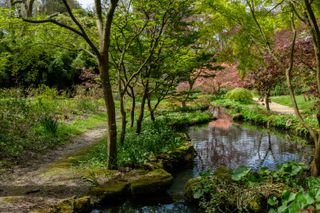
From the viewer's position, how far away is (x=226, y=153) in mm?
11180

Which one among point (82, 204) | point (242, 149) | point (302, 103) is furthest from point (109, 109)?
point (302, 103)

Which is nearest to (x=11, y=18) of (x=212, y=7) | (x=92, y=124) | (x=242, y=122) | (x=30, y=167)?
(x=30, y=167)

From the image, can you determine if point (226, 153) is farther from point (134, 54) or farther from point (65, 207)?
point (65, 207)

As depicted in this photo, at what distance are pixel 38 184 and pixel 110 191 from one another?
1528 mm

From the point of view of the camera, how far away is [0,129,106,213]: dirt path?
5762 mm

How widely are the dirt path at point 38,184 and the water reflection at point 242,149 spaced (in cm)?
329

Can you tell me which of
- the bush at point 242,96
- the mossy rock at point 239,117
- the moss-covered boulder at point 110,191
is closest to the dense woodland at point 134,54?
the moss-covered boulder at point 110,191

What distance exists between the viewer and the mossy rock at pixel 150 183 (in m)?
6.72

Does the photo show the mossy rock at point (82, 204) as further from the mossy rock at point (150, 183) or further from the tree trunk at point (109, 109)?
the tree trunk at point (109, 109)

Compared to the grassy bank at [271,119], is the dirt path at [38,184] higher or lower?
lower

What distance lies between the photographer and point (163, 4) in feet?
29.6

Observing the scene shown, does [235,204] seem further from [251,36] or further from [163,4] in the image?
[163,4]

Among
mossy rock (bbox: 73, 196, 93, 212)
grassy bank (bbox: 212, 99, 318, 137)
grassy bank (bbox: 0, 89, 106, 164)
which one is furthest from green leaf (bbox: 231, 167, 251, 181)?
grassy bank (bbox: 212, 99, 318, 137)

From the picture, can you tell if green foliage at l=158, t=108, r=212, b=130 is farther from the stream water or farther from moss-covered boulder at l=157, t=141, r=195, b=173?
moss-covered boulder at l=157, t=141, r=195, b=173
